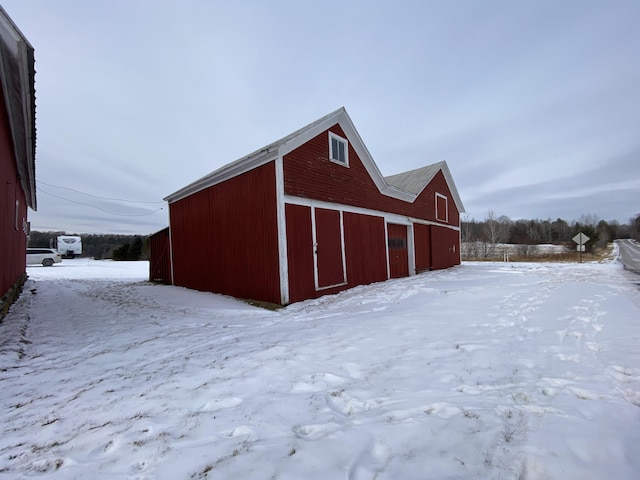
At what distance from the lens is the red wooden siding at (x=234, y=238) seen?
24.6ft

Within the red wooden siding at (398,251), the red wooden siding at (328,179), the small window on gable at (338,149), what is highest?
the small window on gable at (338,149)

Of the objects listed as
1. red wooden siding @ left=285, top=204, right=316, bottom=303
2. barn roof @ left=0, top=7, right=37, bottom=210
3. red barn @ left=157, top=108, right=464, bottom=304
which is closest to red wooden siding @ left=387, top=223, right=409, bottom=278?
red barn @ left=157, top=108, right=464, bottom=304

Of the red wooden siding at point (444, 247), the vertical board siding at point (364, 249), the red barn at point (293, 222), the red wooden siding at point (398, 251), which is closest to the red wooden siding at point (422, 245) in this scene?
the red wooden siding at point (444, 247)

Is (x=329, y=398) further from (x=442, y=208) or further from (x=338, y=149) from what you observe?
(x=442, y=208)

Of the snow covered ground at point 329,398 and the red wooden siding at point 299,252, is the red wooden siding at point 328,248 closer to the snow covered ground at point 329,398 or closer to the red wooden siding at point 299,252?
the red wooden siding at point 299,252

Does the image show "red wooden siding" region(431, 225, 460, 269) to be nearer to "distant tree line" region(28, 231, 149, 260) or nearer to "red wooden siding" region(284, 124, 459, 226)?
"red wooden siding" region(284, 124, 459, 226)

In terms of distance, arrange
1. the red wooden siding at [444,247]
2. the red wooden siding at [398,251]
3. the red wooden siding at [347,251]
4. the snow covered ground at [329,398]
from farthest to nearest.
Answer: the red wooden siding at [444,247] → the red wooden siding at [398,251] → the red wooden siding at [347,251] → the snow covered ground at [329,398]

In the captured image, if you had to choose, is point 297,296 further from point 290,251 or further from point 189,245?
point 189,245

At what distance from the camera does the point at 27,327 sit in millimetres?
5207

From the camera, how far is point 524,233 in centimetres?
6450

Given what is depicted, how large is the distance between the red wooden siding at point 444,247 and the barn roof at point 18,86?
1574 centimetres

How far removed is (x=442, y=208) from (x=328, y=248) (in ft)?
38.1

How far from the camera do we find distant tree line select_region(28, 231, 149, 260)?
36859mm

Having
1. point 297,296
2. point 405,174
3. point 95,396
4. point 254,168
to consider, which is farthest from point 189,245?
point 405,174
